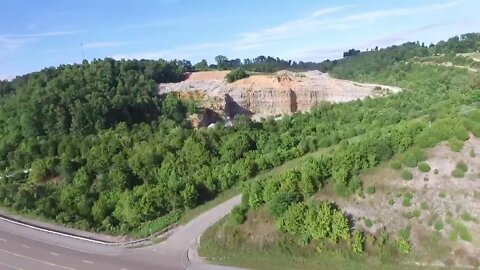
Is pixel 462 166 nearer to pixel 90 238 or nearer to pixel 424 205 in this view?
pixel 424 205

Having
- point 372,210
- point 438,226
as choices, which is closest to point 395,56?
point 372,210

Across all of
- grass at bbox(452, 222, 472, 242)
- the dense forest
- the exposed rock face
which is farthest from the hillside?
the exposed rock face

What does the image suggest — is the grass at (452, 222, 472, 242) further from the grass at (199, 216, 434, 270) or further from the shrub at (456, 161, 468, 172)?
the shrub at (456, 161, 468, 172)

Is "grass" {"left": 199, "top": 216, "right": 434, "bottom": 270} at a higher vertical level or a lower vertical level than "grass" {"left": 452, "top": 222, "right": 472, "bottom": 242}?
lower

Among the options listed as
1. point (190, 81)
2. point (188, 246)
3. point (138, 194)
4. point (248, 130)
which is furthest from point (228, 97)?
point (188, 246)

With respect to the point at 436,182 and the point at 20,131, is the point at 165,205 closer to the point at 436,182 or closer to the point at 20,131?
the point at 436,182

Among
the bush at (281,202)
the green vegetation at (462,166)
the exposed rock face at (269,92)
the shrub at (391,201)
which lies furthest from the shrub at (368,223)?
the exposed rock face at (269,92)
